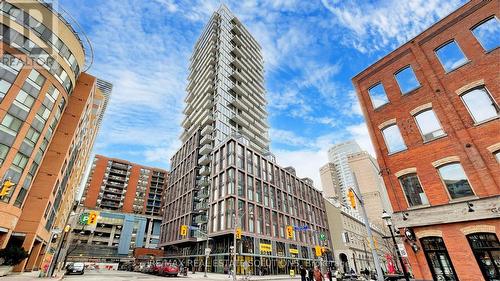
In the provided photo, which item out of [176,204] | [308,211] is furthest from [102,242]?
[308,211]

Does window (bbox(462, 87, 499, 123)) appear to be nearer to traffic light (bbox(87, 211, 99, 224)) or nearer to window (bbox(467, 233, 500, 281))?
window (bbox(467, 233, 500, 281))

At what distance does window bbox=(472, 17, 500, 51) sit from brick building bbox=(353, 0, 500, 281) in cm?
5

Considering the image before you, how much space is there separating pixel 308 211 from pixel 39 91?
186 ft

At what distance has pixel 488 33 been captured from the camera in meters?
14.1

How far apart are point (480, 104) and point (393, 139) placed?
15.9ft

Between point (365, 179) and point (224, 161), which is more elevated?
point (365, 179)

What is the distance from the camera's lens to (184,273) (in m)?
32.9

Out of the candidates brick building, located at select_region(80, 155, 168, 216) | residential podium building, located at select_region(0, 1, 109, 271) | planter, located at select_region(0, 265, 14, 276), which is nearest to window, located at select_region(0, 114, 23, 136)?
residential podium building, located at select_region(0, 1, 109, 271)

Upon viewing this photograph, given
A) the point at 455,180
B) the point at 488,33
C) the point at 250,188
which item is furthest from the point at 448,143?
the point at 250,188

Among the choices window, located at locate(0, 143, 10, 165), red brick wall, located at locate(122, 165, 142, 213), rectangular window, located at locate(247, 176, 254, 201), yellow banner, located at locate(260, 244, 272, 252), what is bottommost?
yellow banner, located at locate(260, 244, 272, 252)

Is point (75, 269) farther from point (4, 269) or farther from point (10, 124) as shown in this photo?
point (10, 124)

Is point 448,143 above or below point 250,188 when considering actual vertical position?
below

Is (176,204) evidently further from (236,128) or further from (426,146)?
(426,146)

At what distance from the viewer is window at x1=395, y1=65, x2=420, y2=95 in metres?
16.6
